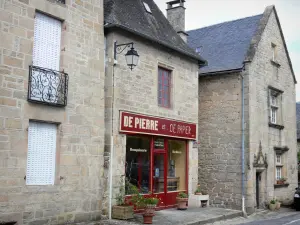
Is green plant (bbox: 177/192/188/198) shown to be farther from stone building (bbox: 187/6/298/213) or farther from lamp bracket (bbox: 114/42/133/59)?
lamp bracket (bbox: 114/42/133/59)

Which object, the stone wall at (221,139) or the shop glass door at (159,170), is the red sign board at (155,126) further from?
the stone wall at (221,139)

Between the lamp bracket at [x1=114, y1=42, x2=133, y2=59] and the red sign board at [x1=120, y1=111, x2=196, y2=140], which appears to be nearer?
the lamp bracket at [x1=114, y1=42, x2=133, y2=59]

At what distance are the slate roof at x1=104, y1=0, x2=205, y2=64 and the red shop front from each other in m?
2.52

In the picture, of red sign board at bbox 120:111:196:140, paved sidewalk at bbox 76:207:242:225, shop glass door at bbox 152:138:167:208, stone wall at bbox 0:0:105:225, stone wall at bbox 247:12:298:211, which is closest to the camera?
stone wall at bbox 0:0:105:225

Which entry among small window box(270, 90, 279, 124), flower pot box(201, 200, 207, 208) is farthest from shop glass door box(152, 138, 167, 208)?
small window box(270, 90, 279, 124)

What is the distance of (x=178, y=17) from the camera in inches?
714

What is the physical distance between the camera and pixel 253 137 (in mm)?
16031

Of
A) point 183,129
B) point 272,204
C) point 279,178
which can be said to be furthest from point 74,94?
point 279,178

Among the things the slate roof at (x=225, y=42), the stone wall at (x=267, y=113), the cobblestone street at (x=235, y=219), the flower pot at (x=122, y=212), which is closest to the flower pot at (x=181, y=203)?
the cobblestone street at (x=235, y=219)

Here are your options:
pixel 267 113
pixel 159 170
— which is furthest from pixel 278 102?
pixel 159 170

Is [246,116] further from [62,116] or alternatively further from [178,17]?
[62,116]

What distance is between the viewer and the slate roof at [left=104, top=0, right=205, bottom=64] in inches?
483

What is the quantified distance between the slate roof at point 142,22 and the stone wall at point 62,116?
61 centimetres

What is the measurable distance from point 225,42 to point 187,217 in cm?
902
